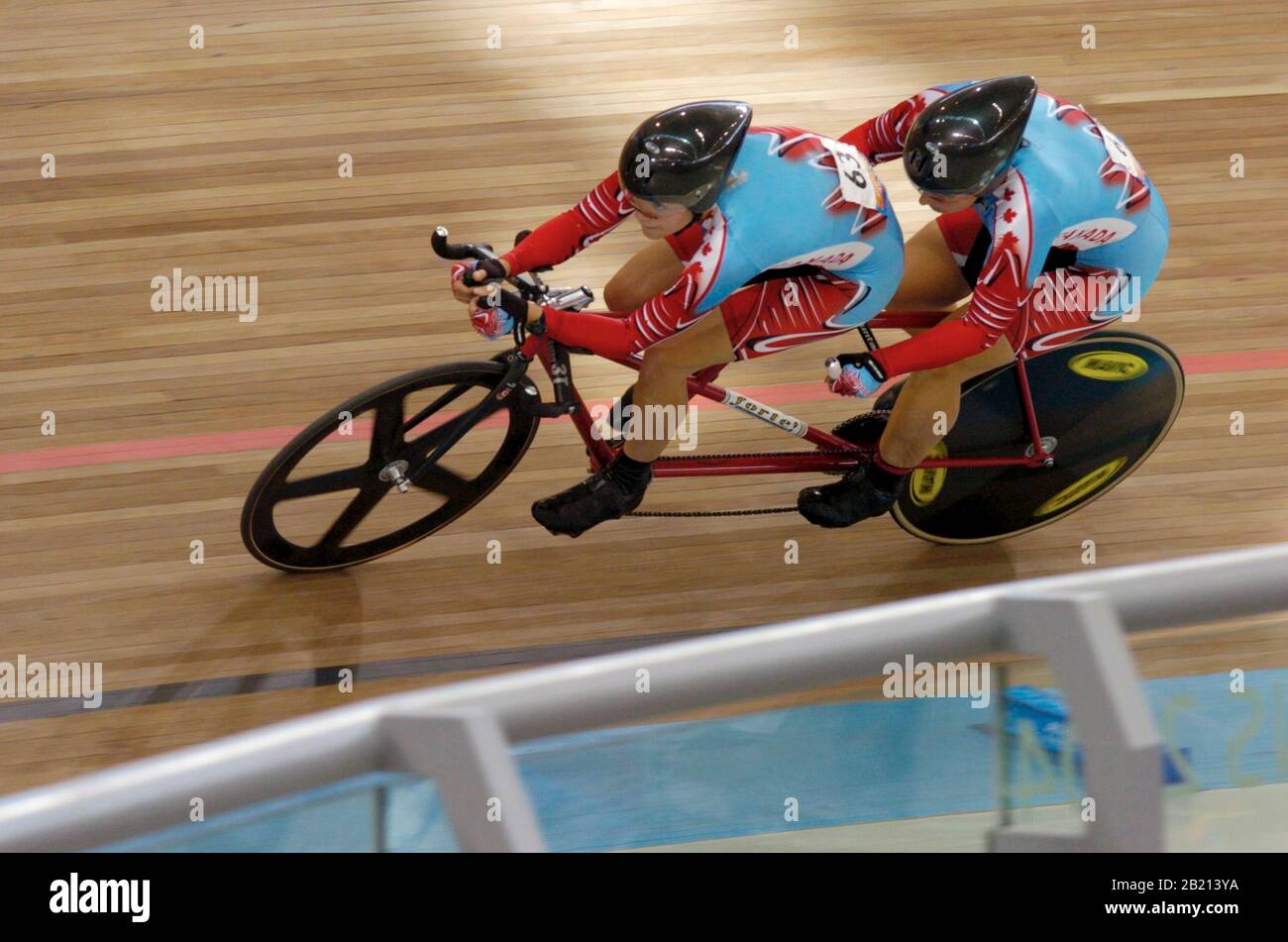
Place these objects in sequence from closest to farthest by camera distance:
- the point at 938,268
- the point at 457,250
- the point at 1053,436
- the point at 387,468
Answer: the point at 457,250 → the point at 387,468 → the point at 938,268 → the point at 1053,436

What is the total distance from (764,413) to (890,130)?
77 cm

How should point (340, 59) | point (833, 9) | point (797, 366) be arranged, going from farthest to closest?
point (833, 9), point (340, 59), point (797, 366)

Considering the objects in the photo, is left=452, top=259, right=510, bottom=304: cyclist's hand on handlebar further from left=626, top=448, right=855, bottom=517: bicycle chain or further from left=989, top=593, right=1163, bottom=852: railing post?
left=989, top=593, right=1163, bottom=852: railing post

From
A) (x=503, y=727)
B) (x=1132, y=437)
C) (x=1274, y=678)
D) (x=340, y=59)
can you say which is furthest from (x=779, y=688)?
(x=340, y=59)

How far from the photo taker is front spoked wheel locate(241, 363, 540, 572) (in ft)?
11.7

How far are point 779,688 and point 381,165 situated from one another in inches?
174

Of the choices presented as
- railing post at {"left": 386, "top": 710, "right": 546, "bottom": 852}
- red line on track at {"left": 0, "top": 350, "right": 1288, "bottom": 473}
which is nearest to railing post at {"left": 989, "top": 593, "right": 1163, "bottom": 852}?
railing post at {"left": 386, "top": 710, "right": 546, "bottom": 852}

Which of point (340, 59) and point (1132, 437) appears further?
point (340, 59)

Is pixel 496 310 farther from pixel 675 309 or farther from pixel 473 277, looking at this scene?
pixel 675 309

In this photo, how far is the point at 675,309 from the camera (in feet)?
10.5

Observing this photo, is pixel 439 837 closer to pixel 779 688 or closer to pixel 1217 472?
pixel 779 688

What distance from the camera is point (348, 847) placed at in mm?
1249

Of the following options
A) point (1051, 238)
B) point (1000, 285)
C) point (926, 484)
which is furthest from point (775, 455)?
point (1051, 238)
